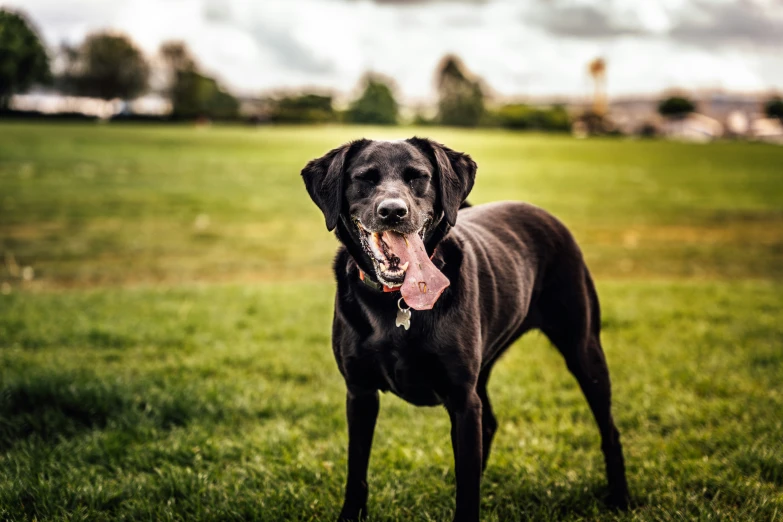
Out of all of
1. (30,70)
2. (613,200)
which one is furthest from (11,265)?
(613,200)

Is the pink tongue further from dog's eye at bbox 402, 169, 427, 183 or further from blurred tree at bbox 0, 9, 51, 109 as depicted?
blurred tree at bbox 0, 9, 51, 109

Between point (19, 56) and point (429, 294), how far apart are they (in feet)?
17.6

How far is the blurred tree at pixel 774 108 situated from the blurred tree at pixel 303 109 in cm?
7000

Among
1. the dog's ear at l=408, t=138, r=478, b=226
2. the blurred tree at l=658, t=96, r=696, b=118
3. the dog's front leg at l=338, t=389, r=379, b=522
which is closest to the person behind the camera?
the dog's ear at l=408, t=138, r=478, b=226

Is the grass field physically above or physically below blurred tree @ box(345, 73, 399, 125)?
below

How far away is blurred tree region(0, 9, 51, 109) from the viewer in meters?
6.09

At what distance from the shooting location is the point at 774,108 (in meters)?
110

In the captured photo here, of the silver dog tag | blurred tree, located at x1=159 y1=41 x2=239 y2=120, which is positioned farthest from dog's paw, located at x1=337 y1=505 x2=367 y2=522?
blurred tree, located at x1=159 y1=41 x2=239 y2=120

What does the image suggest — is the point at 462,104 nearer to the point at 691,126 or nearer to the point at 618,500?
the point at 691,126

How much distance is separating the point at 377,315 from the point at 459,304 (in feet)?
1.31

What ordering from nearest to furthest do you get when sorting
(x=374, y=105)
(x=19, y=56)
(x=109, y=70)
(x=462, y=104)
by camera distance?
(x=19, y=56) < (x=109, y=70) < (x=374, y=105) < (x=462, y=104)

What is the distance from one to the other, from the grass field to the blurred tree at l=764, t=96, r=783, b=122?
11215 centimetres

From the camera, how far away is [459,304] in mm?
3328

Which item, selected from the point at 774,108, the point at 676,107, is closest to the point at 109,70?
the point at 774,108
